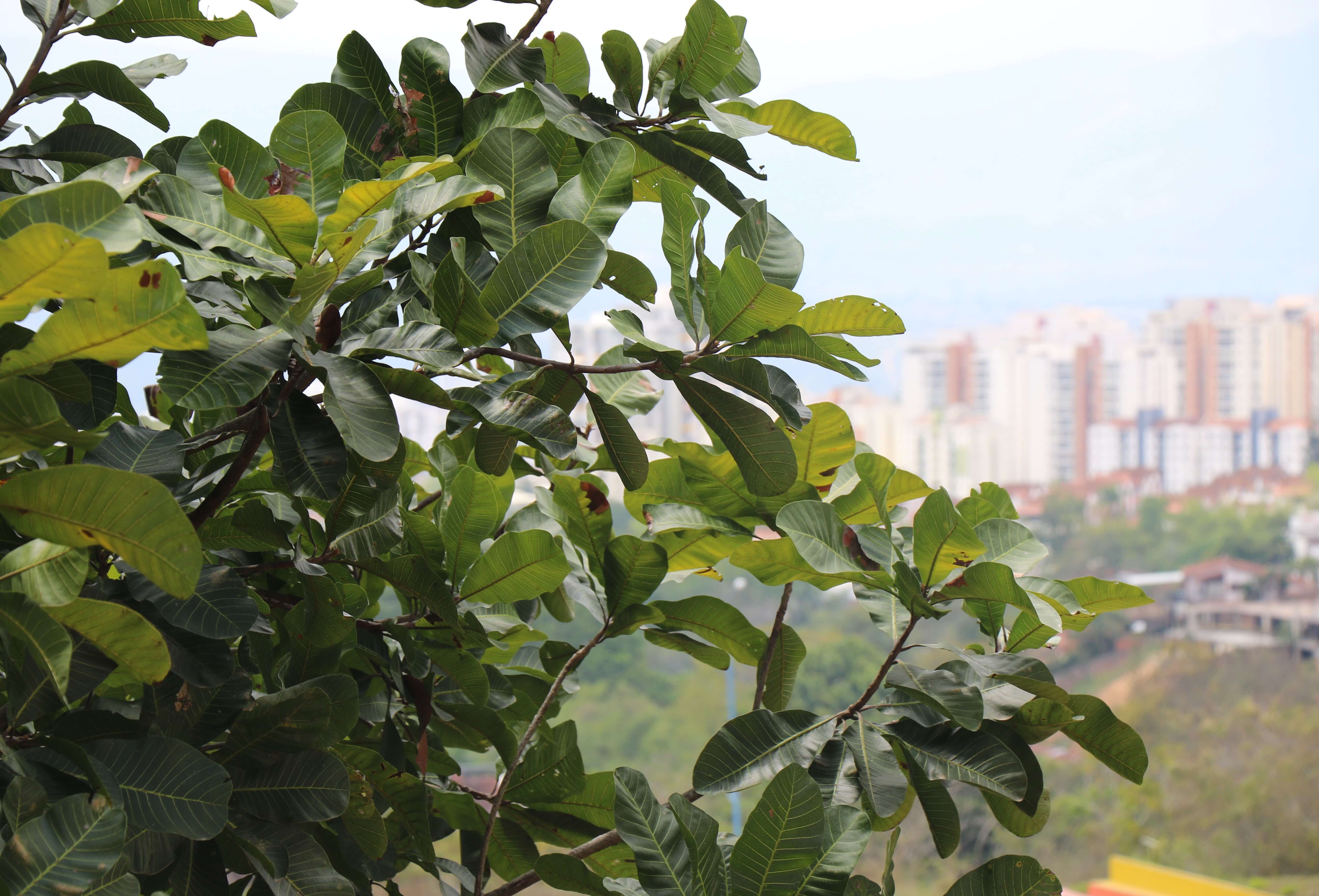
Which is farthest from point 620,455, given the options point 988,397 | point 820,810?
point 988,397

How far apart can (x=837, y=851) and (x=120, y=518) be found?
42cm

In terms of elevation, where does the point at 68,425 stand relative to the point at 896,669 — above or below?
above

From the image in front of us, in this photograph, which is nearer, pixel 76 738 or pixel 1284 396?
pixel 76 738

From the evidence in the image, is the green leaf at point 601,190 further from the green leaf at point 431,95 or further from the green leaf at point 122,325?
the green leaf at point 122,325

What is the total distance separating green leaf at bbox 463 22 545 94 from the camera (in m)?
0.65

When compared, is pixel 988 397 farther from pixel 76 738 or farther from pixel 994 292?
pixel 76 738

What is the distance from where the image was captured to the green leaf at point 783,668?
88 cm

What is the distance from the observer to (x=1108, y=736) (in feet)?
2.30

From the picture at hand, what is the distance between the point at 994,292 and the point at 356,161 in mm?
29021

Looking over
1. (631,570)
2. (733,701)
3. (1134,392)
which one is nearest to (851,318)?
(631,570)

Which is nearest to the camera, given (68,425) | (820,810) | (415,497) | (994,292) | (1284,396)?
(68,425)

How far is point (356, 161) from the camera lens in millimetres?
632

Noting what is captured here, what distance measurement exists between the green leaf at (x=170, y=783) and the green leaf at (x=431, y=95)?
1.32 feet

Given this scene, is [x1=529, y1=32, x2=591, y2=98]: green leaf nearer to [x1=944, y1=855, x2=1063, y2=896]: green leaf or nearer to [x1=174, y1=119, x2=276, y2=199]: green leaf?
[x1=174, y1=119, x2=276, y2=199]: green leaf
